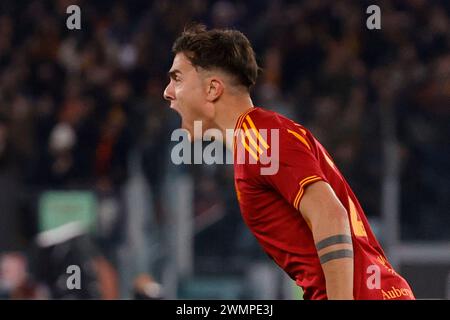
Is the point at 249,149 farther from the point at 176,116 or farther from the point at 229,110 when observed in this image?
the point at 176,116

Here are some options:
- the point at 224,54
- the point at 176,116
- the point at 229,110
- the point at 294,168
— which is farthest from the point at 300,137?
the point at 176,116

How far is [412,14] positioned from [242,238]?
3643mm

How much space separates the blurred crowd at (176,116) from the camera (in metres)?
6.91

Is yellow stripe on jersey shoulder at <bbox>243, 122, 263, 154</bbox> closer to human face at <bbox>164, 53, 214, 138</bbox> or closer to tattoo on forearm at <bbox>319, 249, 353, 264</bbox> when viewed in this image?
human face at <bbox>164, 53, 214, 138</bbox>

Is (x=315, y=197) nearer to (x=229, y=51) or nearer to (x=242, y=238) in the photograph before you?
(x=229, y=51)

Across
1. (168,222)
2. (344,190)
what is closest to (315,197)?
(344,190)

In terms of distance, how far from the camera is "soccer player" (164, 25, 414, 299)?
8.98 feet

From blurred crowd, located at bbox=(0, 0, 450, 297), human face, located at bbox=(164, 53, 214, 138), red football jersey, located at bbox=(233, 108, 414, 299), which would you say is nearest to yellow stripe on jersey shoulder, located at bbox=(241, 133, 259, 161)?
red football jersey, located at bbox=(233, 108, 414, 299)

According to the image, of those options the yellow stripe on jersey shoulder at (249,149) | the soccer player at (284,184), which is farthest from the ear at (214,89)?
the yellow stripe on jersey shoulder at (249,149)

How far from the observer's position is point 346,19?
9312 millimetres

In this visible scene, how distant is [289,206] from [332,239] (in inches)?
11.2

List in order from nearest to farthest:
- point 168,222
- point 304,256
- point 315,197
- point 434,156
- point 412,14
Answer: point 315,197 < point 304,256 < point 168,222 < point 434,156 < point 412,14

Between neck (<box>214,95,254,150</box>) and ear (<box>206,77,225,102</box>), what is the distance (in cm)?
3

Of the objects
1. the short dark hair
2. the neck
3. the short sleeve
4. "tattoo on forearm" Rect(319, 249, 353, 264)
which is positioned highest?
the short dark hair
